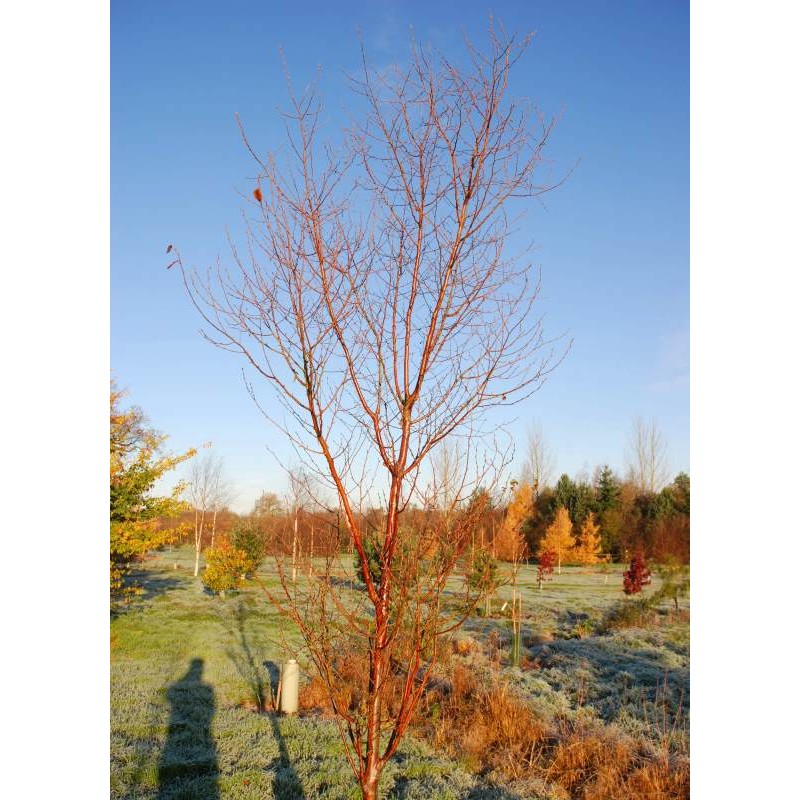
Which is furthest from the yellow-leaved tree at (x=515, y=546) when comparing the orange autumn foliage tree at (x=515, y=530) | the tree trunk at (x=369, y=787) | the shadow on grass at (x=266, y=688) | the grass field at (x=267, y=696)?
the shadow on grass at (x=266, y=688)

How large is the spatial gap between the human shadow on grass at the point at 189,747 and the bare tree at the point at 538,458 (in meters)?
7.22

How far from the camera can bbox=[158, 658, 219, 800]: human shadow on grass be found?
11.0 feet

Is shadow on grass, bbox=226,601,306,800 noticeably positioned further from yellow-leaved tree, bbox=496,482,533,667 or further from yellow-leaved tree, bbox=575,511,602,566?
yellow-leaved tree, bbox=575,511,602,566

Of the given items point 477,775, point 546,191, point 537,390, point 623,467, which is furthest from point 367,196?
point 623,467

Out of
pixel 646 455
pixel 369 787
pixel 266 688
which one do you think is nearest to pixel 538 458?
pixel 646 455

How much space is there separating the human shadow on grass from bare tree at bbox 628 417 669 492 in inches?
468

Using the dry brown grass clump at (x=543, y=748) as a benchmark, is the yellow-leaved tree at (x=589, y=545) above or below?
below

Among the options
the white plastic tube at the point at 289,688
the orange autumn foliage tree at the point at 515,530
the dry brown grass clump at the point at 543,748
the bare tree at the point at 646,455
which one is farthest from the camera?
the bare tree at the point at 646,455

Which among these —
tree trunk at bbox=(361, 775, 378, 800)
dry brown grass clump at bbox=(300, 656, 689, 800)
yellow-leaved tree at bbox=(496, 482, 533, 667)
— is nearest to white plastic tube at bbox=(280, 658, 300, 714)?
dry brown grass clump at bbox=(300, 656, 689, 800)

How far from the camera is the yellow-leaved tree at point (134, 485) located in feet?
18.8

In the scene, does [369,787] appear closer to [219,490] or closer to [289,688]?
[289,688]

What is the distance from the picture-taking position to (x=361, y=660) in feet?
6.33

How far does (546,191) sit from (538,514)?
12.4 metres

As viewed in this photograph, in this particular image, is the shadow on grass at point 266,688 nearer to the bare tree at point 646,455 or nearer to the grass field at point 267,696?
the grass field at point 267,696
